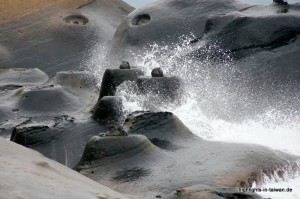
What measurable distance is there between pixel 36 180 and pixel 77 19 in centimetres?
1135

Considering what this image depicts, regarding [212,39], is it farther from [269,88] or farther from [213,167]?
[213,167]

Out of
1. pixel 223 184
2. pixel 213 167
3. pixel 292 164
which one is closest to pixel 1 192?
pixel 223 184

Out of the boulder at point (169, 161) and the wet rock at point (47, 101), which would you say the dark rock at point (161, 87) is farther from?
the boulder at point (169, 161)

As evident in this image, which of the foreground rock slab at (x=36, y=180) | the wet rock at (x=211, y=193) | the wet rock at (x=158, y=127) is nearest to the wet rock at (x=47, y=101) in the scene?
the wet rock at (x=158, y=127)

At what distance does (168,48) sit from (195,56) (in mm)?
1021

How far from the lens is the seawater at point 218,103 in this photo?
7711mm

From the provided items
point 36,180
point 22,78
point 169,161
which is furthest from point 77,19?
point 36,180

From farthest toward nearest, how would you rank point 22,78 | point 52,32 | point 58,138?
point 52,32 < point 22,78 < point 58,138

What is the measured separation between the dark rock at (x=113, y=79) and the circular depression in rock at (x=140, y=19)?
3.38 meters

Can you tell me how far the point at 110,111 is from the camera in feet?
24.2

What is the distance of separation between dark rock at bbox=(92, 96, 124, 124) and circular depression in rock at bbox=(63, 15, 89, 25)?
7464mm

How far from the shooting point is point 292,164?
604cm

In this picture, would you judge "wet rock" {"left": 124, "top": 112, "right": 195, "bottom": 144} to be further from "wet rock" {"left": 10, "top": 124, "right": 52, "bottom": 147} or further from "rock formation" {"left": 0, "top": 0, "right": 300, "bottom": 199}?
"wet rock" {"left": 10, "top": 124, "right": 52, "bottom": 147}

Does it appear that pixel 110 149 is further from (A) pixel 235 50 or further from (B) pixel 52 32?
(B) pixel 52 32
